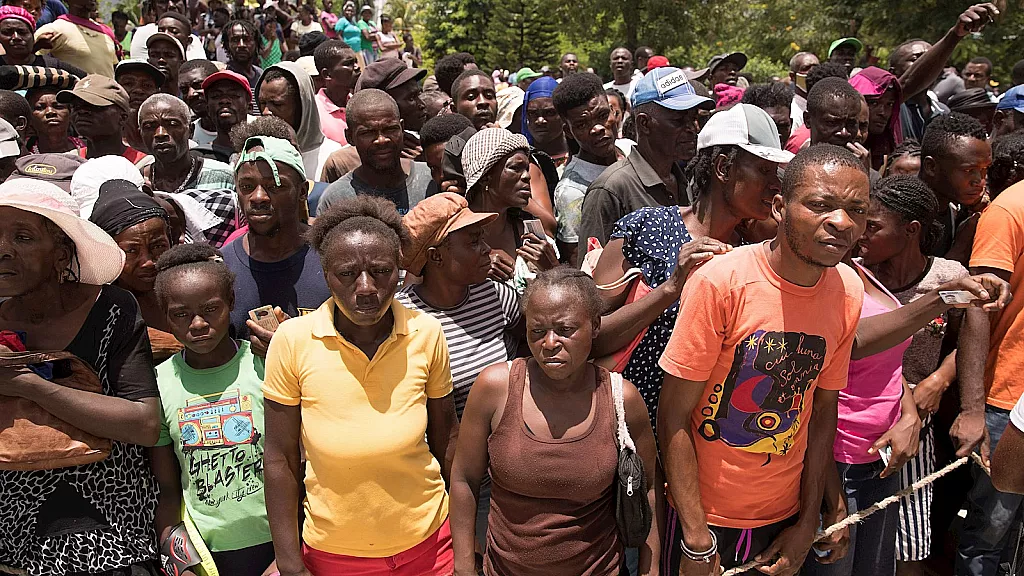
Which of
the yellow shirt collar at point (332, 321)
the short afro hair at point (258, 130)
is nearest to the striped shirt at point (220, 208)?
the short afro hair at point (258, 130)

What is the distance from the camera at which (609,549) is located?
9.45ft

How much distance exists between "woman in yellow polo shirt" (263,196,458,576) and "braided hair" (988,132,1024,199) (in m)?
3.40

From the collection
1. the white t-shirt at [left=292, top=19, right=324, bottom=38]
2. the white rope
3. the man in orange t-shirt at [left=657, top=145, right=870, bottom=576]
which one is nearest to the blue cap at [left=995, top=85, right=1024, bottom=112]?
the white rope

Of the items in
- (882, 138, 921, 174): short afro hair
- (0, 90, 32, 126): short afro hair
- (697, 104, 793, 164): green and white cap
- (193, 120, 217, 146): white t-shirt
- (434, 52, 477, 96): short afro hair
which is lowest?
(434, 52, 477, 96): short afro hair

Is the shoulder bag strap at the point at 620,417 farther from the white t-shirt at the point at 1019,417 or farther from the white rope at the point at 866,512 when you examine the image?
the white t-shirt at the point at 1019,417

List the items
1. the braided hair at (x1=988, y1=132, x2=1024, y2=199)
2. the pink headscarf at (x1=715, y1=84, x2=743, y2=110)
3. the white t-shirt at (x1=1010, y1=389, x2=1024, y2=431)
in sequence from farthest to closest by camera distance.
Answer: the pink headscarf at (x1=715, y1=84, x2=743, y2=110), the braided hair at (x1=988, y1=132, x2=1024, y2=199), the white t-shirt at (x1=1010, y1=389, x2=1024, y2=431)

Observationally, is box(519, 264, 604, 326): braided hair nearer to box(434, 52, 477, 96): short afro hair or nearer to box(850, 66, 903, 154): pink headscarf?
box(850, 66, 903, 154): pink headscarf

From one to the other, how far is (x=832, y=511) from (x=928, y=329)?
1.08 metres

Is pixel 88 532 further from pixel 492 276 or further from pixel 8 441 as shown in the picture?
pixel 492 276

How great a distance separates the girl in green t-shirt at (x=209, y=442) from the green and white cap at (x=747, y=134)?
6.52 ft

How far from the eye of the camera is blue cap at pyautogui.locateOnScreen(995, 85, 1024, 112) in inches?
230

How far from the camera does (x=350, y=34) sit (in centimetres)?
1577

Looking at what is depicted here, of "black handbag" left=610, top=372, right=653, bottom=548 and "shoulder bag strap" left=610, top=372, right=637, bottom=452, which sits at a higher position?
"shoulder bag strap" left=610, top=372, right=637, bottom=452

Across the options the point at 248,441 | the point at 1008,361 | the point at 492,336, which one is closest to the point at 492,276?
the point at 492,336
